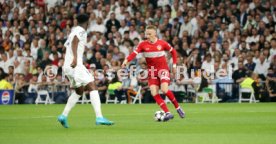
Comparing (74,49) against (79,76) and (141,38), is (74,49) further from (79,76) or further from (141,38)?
(141,38)

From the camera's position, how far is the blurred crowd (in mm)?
30219

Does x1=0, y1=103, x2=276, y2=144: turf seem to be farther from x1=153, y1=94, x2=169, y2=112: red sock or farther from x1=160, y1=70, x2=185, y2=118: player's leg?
x1=160, y1=70, x2=185, y2=118: player's leg

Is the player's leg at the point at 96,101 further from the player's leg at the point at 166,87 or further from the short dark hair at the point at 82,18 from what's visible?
the player's leg at the point at 166,87

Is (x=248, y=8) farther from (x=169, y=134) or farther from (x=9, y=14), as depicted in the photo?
(x=169, y=134)

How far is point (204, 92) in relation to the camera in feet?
100

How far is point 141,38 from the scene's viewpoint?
32.3 metres

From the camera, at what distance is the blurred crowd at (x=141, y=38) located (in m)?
30.2

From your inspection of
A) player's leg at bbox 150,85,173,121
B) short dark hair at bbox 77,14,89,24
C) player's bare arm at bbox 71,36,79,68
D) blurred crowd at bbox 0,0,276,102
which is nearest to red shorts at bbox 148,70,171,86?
player's leg at bbox 150,85,173,121

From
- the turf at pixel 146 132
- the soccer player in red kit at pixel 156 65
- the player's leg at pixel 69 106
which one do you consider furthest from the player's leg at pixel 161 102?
the player's leg at pixel 69 106

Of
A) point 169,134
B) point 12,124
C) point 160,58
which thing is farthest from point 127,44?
point 169,134

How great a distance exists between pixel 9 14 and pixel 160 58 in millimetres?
18861

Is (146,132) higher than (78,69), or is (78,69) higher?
(78,69)

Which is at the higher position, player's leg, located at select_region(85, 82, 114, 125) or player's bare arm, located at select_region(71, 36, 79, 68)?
player's bare arm, located at select_region(71, 36, 79, 68)

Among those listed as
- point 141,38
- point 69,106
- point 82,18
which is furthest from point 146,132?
point 141,38
